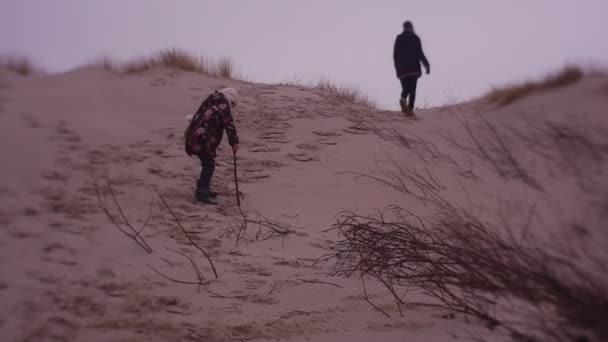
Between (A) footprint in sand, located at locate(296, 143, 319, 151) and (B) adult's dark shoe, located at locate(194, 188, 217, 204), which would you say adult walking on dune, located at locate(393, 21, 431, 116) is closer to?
(A) footprint in sand, located at locate(296, 143, 319, 151)

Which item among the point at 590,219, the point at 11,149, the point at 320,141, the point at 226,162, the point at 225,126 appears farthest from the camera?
the point at 320,141

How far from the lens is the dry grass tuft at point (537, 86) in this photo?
1408mm

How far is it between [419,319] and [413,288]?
42 cm

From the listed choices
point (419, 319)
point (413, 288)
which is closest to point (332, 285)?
point (413, 288)

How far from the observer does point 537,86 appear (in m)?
1.50

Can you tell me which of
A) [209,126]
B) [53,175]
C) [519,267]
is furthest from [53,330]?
[209,126]

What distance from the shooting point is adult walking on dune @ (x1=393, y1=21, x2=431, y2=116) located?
7.94m

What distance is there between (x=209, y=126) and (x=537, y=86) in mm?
3934

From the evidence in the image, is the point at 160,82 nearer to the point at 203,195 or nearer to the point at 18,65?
the point at 203,195

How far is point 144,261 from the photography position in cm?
304

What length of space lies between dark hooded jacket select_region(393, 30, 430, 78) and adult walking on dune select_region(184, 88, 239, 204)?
3782 millimetres

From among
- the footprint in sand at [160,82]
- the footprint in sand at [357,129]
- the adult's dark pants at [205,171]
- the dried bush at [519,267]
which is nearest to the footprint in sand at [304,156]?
the footprint in sand at [357,129]

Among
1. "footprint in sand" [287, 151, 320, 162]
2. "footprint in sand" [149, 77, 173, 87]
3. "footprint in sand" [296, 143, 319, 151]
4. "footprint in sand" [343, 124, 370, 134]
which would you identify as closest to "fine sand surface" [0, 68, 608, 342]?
"footprint in sand" [287, 151, 320, 162]

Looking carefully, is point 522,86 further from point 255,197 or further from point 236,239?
point 255,197
